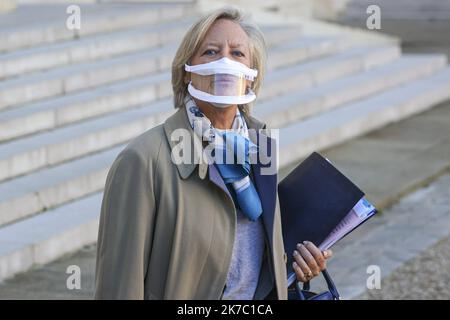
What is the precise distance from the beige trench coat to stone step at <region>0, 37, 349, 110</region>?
5.63 metres

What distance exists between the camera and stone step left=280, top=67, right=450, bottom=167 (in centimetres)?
988

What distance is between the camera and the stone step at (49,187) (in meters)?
7.08

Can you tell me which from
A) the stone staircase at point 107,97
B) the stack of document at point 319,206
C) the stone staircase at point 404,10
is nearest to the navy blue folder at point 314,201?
the stack of document at point 319,206

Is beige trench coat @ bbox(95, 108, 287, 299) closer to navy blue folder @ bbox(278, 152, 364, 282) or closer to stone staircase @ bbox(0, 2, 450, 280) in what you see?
navy blue folder @ bbox(278, 152, 364, 282)

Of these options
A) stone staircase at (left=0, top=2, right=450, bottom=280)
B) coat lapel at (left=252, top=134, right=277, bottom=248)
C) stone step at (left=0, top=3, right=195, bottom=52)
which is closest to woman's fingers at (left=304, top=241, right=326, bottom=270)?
coat lapel at (left=252, top=134, right=277, bottom=248)

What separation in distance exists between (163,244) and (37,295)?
3330 mm

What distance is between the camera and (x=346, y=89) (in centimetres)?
1180

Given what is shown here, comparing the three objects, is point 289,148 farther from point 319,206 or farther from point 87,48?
point 319,206

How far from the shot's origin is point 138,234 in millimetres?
2928

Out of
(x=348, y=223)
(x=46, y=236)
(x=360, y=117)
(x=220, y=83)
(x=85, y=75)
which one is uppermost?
(x=220, y=83)

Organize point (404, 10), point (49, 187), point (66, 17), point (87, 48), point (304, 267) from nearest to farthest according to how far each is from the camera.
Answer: point (304, 267)
point (49, 187)
point (87, 48)
point (66, 17)
point (404, 10)

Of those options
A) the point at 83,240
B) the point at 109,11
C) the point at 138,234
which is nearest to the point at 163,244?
the point at 138,234

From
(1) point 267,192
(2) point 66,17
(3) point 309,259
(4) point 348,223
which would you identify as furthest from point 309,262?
(2) point 66,17

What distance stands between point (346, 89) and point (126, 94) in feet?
10.3
